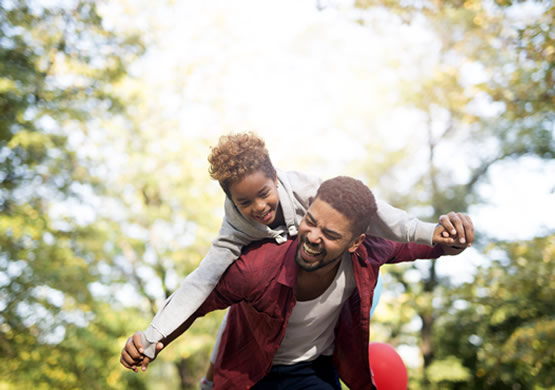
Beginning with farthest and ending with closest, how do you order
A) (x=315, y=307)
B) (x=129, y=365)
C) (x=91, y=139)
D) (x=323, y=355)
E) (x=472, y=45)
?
(x=472, y=45) → (x=91, y=139) → (x=323, y=355) → (x=315, y=307) → (x=129, y=365)

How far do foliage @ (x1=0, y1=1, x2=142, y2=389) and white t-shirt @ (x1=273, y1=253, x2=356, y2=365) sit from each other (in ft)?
20.7

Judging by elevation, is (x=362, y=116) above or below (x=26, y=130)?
below

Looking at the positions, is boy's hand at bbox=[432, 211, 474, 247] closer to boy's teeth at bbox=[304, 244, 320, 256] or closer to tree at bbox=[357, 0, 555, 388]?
boy's teeth at bbox=[304, 244, 320, 256]

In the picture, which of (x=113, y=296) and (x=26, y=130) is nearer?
(x=26, y=130)

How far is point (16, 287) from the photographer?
838 cm

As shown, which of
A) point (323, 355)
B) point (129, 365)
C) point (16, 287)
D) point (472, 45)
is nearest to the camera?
point (129, 365)

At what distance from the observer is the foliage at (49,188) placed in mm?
7812

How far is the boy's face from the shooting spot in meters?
2.03

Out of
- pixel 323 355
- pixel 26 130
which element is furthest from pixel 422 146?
pixel 323 355

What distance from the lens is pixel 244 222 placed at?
2107 mm

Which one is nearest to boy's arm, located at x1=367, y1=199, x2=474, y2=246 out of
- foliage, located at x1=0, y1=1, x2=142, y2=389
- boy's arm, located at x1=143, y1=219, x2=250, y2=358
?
boy's arm, located at x1=143, y1=219, x2=250, y2=358

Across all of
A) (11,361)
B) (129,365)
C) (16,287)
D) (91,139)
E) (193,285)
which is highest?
(193,285)

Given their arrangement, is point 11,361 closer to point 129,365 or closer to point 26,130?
point 26,130

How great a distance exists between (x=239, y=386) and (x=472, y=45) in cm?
983
